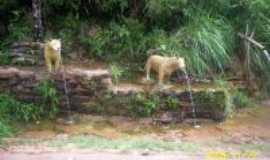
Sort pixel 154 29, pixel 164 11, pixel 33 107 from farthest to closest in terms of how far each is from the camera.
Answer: pixel 154 29 → pixel 164 11 → pixel 33 107

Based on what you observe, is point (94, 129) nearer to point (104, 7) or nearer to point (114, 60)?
point (114, 60)

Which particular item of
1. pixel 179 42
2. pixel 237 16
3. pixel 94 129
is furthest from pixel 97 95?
pixel 237 16

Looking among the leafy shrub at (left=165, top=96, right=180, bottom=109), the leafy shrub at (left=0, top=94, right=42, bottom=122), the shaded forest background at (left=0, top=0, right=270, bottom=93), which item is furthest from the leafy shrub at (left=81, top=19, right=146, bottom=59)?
the leafy shrub at (left=0, top=94, right=42, bottom=122)

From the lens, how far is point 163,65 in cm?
867

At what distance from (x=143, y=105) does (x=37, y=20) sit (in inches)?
101

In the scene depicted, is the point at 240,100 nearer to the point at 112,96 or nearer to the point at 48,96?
the point at 112,96

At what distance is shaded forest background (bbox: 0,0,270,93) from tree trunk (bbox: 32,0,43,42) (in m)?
0.21

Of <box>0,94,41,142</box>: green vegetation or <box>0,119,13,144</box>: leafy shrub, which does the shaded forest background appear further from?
<box>0,119,13,144</box>: leafy shrub

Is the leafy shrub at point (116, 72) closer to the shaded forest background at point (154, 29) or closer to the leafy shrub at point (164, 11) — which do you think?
the shaded forest background at point (154, 29)

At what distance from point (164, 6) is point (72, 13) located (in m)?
1.81

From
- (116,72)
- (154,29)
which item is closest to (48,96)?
(116,72)

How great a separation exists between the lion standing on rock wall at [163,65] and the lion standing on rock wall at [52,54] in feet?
4.80

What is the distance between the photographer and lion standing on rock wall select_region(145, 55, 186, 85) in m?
8.61

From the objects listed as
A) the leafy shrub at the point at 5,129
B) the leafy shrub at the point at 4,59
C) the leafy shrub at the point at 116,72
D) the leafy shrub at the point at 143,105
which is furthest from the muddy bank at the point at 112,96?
the leafy shrub at the point at 5,129
